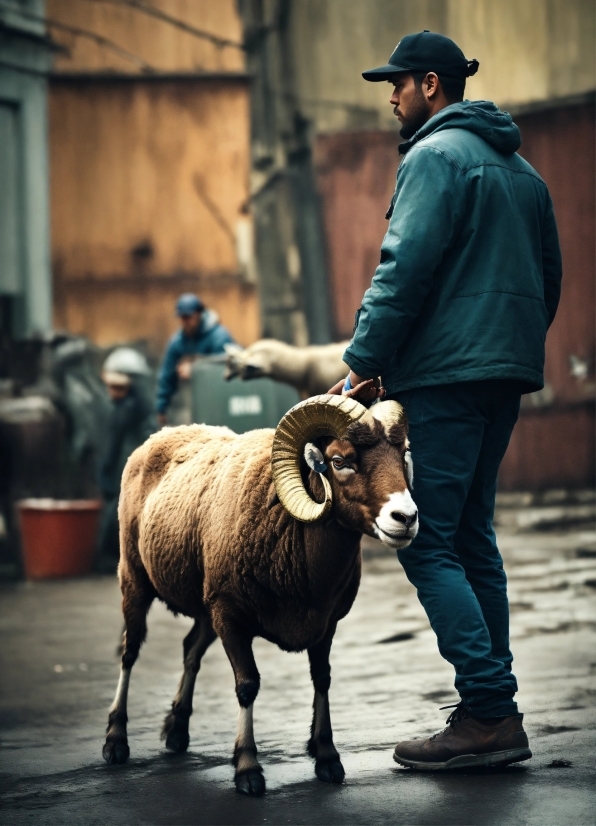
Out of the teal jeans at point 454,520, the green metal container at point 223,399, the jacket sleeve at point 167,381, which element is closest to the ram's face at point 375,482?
the teal jeans at point 454,520

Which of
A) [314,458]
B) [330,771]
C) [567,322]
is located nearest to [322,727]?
[330,771]

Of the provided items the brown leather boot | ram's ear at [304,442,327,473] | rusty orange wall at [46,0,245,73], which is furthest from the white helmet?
the brown leather boot

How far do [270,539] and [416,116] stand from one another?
1.66 m

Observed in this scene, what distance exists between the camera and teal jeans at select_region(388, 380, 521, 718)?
4.78 meters

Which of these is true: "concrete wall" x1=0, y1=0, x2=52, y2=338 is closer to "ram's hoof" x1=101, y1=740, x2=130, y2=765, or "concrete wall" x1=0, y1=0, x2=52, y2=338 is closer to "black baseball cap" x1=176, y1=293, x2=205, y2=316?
"black baseball cap" x1=176, y1=293, x2=205, y2=316

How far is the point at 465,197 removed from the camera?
4.84 metres

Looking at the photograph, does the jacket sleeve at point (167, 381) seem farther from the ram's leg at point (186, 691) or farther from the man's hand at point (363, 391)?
the man's hand at point (363, 391)

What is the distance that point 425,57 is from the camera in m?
5.00

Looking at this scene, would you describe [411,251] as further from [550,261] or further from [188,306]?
[188,306]

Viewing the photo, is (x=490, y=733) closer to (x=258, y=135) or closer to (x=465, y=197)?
(x=465, y=197)

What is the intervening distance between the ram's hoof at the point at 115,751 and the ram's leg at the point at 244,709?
632 mm

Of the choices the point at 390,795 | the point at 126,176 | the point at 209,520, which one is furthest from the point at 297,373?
the point at 390,795

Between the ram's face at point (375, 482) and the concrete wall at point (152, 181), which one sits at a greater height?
the concrete wall at point (152, 181)

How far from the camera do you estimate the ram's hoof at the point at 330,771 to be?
15.8 ft
